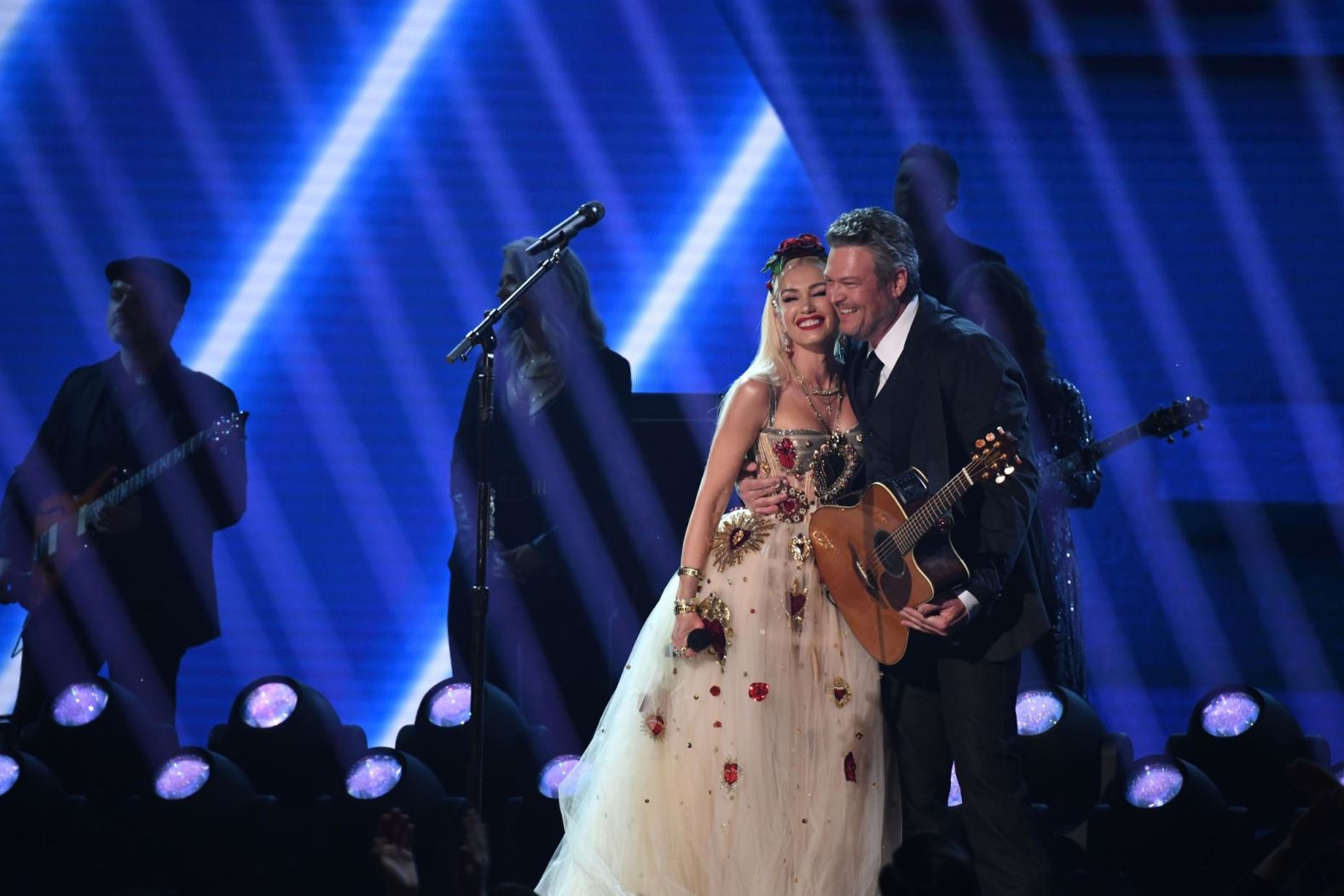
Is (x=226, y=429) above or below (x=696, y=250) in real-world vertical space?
below

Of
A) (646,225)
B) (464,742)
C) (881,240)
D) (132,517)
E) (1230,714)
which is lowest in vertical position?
(464,742)

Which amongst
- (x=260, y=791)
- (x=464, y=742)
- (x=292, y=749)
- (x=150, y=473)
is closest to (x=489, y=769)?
(x=464, y=742)

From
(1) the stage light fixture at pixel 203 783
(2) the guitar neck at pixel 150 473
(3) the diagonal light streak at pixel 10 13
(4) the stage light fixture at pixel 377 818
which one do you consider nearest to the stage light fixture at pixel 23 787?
(1) the stage light fixture at pixel 203 783

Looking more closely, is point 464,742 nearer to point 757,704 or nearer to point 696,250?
point 757,704

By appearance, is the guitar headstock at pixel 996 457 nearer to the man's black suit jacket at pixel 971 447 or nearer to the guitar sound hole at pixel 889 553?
the man's black suit jacket at pixel 971 447

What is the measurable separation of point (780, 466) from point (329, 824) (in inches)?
68.9

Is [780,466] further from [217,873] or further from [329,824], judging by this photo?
[217,873]

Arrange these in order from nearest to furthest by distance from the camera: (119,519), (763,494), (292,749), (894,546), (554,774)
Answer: (894,546) → (763,494) → (554,774) → (292,749) → (119,519)

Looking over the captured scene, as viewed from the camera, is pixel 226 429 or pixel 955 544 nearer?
pixel 955 544

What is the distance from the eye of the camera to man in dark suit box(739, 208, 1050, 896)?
333cm

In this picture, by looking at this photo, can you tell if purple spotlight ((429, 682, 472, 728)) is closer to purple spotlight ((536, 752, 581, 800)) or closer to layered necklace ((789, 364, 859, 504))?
purple spotlight ((536, 752, 581, 800))

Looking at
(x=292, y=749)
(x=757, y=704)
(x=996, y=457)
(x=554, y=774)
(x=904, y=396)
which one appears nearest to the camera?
(x=996, y=457)

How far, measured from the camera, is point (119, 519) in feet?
17.9

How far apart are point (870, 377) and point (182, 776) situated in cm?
232
